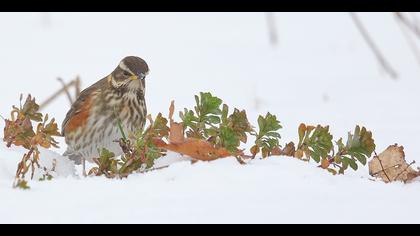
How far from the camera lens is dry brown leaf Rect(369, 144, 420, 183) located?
405cm

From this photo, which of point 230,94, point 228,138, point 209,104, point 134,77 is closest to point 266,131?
point 228,138

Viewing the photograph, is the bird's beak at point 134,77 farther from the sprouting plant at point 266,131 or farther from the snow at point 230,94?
the sprouting plant at point 266,131

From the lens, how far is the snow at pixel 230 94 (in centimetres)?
327

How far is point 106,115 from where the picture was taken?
597cm

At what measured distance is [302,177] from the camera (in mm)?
3594

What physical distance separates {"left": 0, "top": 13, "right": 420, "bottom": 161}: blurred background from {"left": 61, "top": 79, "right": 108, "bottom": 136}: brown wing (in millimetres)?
916
